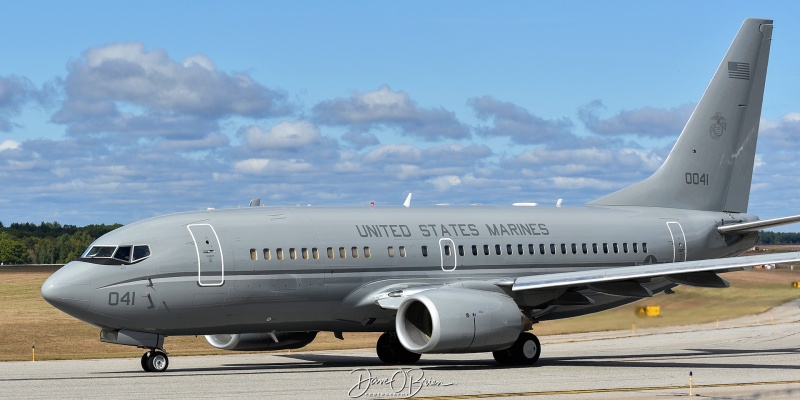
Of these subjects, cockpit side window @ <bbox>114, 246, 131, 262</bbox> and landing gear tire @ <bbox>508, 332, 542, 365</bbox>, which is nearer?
cockpit side window @ <bbox>114, 246, 131, 262</bbox>

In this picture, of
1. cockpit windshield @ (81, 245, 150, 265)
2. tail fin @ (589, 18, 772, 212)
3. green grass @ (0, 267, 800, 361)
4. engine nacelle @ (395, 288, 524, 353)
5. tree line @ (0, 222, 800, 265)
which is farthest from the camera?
tree line @ (0, 222, 800, 265)

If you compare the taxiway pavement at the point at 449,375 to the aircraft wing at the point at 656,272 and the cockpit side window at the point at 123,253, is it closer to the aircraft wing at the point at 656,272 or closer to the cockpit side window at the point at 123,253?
the aircraft wing at the point at 656,272

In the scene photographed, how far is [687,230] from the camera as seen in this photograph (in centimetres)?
3812

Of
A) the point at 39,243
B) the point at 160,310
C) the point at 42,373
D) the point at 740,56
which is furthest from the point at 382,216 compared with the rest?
the point at 39,243

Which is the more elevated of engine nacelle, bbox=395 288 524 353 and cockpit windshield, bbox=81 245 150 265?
cockpit windshield, bbox=81 245 150 265

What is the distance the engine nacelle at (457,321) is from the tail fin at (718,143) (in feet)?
33.0

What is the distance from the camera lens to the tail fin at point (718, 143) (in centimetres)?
3959

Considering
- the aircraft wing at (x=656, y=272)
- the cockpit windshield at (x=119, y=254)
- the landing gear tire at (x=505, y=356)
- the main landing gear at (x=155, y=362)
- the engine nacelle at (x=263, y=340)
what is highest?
→ the cockpit windshield at (x=119, y=254)

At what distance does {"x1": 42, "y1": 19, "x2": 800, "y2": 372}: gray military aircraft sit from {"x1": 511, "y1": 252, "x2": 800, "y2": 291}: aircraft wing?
0.19 feet

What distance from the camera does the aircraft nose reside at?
91.6 ft

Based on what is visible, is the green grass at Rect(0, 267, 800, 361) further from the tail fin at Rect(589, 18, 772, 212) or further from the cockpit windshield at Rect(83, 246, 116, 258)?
the cockpit windshield at Rect(83, 246, 116, 258)

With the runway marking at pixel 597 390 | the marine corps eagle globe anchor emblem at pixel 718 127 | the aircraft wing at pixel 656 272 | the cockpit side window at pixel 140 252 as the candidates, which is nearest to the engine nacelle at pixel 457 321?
the aircraft wing at pixel 656 272

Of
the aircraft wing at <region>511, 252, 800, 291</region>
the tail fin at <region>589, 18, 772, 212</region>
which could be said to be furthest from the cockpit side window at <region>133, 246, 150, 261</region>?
the tail fin at <region>589, 18, 772, 212</region>

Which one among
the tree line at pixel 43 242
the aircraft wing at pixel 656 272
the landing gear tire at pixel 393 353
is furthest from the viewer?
the tree line at pixel 43 242
